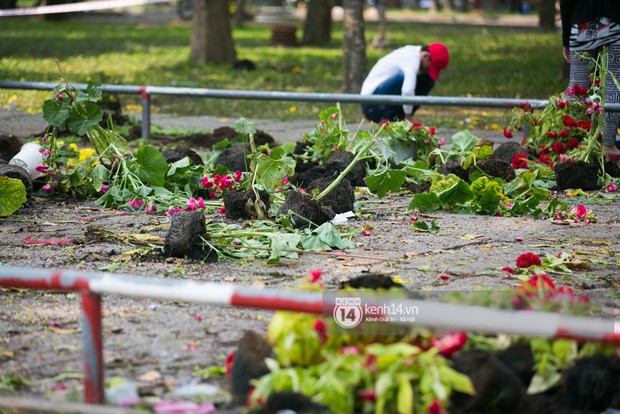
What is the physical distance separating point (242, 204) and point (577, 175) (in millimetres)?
2411

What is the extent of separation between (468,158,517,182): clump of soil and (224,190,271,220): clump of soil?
1.65 metres

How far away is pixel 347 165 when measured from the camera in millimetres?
6328

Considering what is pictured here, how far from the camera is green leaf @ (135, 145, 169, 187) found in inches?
231

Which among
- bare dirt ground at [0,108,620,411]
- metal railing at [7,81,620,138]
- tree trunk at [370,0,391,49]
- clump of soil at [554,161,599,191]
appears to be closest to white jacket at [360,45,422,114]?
metal railing at [7,81,620,138]

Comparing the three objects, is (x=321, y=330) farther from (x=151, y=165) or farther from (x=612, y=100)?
(x=612, y=100)

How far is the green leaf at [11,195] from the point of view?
17.5ft

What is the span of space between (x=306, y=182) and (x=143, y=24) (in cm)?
2380

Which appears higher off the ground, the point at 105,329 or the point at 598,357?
the point at 598,357

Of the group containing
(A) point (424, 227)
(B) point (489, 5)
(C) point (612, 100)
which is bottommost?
(B) point (489, 5)

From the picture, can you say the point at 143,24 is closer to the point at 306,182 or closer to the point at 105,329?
the point at 306,182

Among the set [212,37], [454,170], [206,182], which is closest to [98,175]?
[206,182]

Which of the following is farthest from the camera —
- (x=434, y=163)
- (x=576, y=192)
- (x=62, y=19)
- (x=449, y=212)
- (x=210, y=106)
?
(x=62, y=19)

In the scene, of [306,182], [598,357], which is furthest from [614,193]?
[598,357]

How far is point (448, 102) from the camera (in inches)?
289
